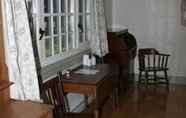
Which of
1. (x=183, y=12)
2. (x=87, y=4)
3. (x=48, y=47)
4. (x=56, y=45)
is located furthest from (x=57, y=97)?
(x=183, y=12)

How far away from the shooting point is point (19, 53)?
7.16 feet

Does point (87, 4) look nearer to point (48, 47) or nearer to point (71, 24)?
point (71, 24)

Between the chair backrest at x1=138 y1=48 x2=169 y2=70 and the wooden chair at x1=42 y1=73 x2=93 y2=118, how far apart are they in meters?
2.91

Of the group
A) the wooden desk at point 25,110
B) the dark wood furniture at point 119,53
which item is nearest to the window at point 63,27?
the dark wood furniture at point 119,53

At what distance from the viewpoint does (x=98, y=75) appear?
3.67 meters

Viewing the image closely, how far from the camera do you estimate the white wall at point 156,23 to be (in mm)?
6277

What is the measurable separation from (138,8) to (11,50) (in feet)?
15.5

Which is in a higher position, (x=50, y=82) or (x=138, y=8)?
(x=138, y=8)

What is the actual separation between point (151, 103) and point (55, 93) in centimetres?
227

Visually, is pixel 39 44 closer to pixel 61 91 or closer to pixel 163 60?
pixel 61 91

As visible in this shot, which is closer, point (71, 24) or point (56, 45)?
point (56, 45)

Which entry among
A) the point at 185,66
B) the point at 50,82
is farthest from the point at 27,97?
the point at 185,66

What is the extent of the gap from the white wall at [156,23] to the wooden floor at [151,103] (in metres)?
0.85

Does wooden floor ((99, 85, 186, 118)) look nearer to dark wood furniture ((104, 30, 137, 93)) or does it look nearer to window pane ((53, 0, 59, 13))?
dark wood furniture ((104, 30, 137, 93))
